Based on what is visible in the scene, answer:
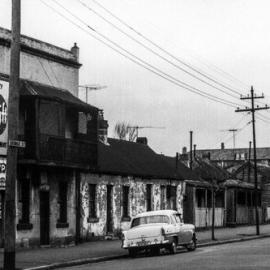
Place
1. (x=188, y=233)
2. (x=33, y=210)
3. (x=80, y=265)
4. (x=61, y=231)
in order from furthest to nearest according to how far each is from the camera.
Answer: (x=61, y=231)
(x=33, y=210)
(x=188, y=233)
(x=80, y=265)

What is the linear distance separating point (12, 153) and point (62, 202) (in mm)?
12977

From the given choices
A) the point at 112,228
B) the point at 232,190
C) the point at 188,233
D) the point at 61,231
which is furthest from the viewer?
the point at 232,190

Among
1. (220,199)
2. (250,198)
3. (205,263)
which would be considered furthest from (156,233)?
(250,198)

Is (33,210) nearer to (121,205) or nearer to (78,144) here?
(78,144)

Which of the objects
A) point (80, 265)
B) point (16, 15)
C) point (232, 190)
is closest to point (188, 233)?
point (80, 265)

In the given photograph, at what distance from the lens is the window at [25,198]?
28.5 m

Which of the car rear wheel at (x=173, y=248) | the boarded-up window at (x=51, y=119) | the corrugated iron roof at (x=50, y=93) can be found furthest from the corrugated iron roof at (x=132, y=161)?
the car rear wheel at (x=173, y=248)

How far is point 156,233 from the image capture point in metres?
24.9

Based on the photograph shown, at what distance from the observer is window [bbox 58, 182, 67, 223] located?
103ft

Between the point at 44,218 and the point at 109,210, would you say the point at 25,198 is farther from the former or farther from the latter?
Result: the point at 109,210

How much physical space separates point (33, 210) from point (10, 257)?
10.5 metres

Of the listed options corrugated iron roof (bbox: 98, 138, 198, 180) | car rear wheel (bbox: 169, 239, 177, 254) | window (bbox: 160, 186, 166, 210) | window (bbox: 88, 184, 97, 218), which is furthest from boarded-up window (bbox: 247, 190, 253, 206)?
car rear wheel (bbox: 169, 239, 177, 254)

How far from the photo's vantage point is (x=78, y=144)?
30531 millimetres

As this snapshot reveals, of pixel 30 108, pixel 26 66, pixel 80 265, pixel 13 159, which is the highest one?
pixel 26 66
